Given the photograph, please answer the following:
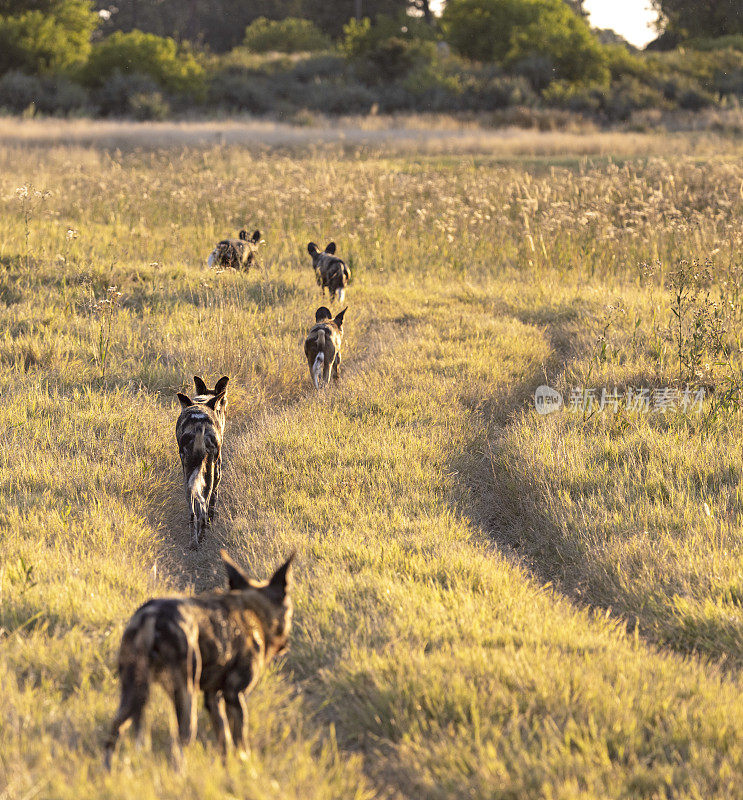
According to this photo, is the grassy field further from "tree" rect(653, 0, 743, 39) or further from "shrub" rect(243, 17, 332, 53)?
"tree" rect(653, 0, 743, 39)

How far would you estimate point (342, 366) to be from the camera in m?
7.84

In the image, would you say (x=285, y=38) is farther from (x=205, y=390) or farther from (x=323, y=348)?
(x=205, y=390)

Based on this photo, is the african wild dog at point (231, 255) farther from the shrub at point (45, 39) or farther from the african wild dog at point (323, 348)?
the shrub at point (45, 39)

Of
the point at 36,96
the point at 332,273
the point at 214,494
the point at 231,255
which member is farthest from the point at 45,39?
the point at 214,494

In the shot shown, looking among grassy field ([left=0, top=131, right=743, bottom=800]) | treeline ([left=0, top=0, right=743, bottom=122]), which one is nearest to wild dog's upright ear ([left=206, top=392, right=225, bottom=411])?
grassy field ([left=0, top=131, right=743, bottom=800])

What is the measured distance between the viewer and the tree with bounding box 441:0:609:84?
4481 cm

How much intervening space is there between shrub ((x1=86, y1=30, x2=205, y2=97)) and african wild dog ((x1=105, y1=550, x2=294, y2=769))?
44875 millimetres

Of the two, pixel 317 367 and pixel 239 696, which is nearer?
pixel 239 696

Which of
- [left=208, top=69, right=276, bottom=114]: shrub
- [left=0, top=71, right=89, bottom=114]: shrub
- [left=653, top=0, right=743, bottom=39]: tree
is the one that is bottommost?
[left=0, top=71, right=89, bottom=114]: shrub

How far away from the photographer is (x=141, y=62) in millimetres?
42438

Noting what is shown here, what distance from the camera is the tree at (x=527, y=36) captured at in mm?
44812

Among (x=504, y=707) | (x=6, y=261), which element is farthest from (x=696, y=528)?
(x=6, y=261)

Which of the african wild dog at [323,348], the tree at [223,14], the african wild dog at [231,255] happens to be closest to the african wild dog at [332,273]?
the african wild dog at [231,255]

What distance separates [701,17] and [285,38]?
106ft
